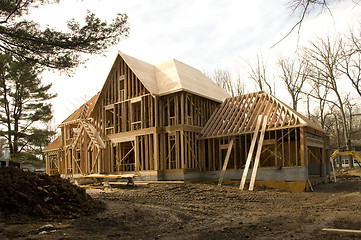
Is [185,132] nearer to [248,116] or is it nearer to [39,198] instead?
[248,116]

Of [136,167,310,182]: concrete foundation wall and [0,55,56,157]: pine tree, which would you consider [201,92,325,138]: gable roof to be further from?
[0,55,56,157]: pine tree

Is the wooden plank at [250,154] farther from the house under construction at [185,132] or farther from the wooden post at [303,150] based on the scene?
the wooden post at [303,150]

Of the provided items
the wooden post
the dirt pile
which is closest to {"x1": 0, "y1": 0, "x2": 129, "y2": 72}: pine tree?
the dirt pile

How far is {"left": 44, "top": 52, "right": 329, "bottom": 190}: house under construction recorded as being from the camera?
15805mm

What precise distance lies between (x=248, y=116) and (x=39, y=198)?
12124 mm

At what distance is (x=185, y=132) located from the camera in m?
17.4

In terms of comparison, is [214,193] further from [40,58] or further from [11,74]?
[11,74]

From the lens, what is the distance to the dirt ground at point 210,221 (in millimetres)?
6543

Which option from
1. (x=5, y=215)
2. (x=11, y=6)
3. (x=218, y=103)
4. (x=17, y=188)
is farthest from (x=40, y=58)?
(x=218, y=103)

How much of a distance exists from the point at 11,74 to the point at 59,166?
27.6ft

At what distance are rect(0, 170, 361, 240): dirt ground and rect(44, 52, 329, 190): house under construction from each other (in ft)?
12.8

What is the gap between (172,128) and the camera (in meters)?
17.6

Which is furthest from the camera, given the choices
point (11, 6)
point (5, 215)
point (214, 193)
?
point (214, 193)

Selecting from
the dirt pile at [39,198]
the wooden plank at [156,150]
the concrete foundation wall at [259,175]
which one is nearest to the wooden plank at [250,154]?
the concrete foundation wall at [259,175]
